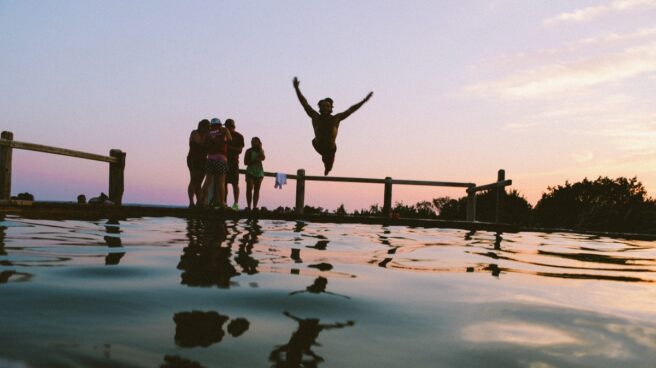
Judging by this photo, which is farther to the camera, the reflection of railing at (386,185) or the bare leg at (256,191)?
the reflection of railing at (386,185)

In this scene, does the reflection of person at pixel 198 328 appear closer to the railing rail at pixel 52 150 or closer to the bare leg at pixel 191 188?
the bare leg at pixel 191 188

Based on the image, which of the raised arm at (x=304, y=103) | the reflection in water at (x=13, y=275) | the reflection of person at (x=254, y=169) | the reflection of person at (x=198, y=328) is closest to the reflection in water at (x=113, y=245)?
the reflection in water at (x=13, y=275)

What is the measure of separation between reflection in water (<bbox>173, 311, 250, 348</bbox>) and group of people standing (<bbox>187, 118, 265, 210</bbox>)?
744 cm

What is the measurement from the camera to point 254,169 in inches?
436

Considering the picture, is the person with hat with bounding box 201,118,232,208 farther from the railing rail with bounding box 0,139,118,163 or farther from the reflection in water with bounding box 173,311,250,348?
the reflection in water with bounding box 173,311,250,348

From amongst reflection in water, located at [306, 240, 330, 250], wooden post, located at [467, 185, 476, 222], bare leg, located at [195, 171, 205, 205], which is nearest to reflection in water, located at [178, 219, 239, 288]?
reflection in water, located at [306, 240, 330, 250]

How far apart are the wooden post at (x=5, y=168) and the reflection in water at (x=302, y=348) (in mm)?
9979

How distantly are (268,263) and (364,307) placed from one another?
1241mm

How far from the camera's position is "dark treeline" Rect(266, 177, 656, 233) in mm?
16797

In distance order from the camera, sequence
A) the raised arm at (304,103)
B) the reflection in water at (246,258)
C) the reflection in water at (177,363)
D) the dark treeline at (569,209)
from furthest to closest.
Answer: the dark treeline at (569,209) < the raised arm at (304,103) < the reflection in water at (246,258) < the reflection in water at (177,363)

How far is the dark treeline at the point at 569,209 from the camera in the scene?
16797 mm

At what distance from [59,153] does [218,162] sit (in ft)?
13.0

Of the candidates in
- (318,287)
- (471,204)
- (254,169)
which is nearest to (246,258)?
(318,287)

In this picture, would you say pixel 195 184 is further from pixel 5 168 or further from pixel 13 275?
pixel 13 275
